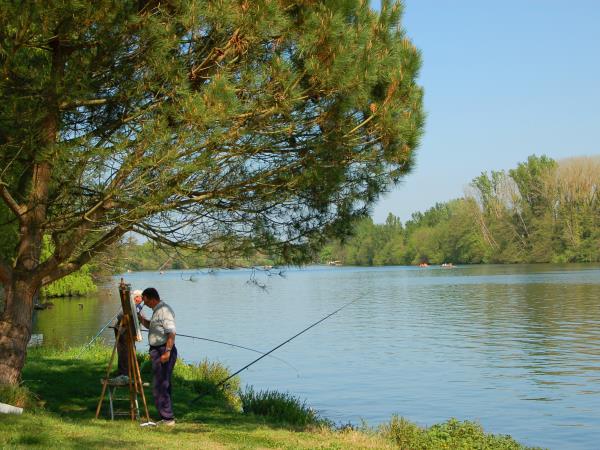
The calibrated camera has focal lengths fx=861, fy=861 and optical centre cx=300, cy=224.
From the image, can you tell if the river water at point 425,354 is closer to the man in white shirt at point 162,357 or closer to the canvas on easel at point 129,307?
the canvas on easel at point 129,307

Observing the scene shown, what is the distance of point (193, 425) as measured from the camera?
33.3 ft

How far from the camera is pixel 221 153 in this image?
9.53 m

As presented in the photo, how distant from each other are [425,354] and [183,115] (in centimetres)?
1865

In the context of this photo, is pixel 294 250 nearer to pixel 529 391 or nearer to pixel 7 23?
pixel 7 23

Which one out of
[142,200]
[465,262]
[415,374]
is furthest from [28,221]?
[465,262]

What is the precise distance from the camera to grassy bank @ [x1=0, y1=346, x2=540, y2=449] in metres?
8.48

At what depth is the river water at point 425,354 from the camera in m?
17.0

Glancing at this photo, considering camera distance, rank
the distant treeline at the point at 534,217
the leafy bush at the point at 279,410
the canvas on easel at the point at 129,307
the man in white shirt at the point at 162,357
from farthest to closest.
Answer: the distant treeline at the point at 534,217 < the leafy bush at the point at 279,410 < the canvas on easel at the point at 129,307 < the man in white shirt at the point at 162,357

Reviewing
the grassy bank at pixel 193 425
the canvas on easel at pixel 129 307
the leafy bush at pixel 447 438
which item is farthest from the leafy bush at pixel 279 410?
the canvas on easel at pixel 129 307

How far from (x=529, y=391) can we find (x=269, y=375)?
21.2ft

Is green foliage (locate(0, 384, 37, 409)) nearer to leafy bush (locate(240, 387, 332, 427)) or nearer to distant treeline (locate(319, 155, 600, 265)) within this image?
leafy bush (locate(240, 387, 332, 427))

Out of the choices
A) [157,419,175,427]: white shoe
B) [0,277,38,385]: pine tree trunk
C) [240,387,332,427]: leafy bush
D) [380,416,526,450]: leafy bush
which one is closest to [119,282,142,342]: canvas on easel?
[157,419,175,427]: white shoe

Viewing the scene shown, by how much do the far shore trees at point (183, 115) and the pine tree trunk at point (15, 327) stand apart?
2 centimetres

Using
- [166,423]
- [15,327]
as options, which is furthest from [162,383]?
[15,327]
